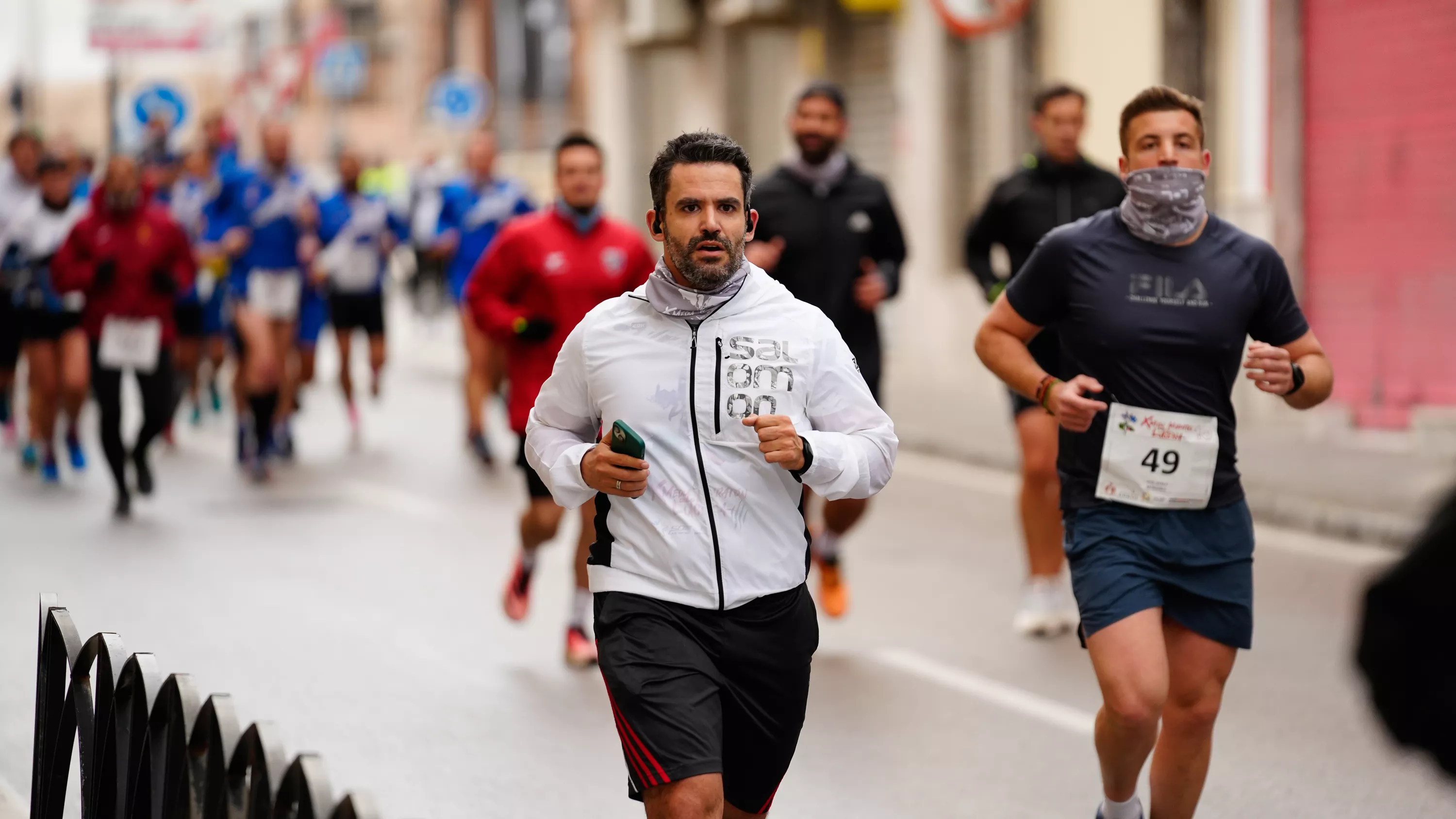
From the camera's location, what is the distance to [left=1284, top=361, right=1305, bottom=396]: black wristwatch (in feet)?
17.1

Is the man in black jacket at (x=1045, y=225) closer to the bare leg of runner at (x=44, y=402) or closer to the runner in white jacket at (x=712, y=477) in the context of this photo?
the runner in white jacket at (x=712, y=477)

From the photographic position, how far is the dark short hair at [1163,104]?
17.7 ft

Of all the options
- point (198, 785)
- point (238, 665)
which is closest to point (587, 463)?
point (198, 785)

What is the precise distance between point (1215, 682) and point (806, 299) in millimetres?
3799

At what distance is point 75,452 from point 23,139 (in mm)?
2170

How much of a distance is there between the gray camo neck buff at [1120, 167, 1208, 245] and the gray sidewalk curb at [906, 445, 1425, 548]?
581 centimetres

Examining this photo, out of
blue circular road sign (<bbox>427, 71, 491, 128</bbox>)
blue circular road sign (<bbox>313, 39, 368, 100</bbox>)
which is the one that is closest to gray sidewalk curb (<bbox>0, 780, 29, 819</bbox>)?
blue circular road sign (<bbox>427, 71, 491, 128</bbox>)

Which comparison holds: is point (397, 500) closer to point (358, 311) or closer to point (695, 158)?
point (358, 311)

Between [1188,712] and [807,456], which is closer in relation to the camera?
[807,456]

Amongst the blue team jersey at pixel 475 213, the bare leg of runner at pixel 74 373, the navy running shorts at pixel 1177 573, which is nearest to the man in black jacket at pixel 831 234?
the navy running shorts at pixel 1177 573

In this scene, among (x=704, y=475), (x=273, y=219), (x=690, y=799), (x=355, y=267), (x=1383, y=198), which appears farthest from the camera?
(x=355, y=267)

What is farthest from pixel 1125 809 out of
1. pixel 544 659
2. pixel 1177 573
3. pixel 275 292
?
pixel 275 292

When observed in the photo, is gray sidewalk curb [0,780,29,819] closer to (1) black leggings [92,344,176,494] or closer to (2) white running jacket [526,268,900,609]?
(2) white running jacket [526,268,900,609]

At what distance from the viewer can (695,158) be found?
4348 mm
